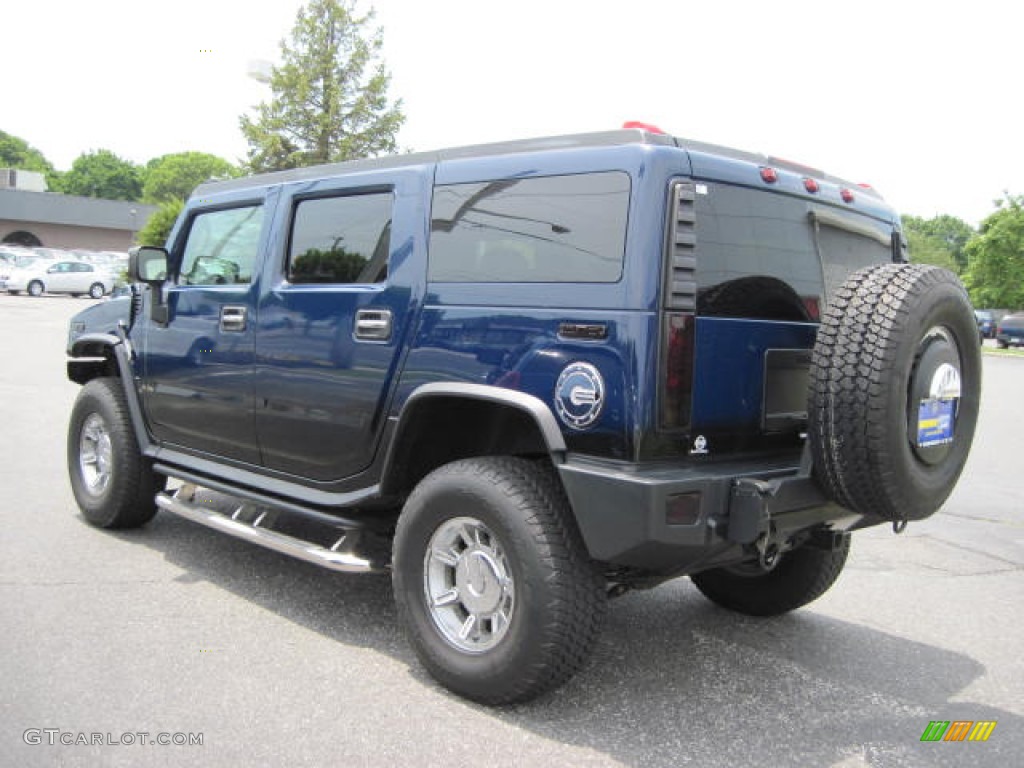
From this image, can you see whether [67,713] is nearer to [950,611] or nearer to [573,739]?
[573,739]

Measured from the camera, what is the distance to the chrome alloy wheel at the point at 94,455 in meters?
5.59

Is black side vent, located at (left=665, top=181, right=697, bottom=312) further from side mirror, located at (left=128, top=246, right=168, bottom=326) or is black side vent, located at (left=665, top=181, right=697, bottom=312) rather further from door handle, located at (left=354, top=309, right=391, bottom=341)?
side mirror, located at (left=128, top=246, right=168, bottom=326)

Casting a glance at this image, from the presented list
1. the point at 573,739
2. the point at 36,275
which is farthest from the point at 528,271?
the point at 36,275

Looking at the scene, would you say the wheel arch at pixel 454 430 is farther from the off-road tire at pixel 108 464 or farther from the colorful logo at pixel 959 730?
the off-road tire at pixel 108 464

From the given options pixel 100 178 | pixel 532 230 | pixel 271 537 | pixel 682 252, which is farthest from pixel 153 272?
pixel 100 178

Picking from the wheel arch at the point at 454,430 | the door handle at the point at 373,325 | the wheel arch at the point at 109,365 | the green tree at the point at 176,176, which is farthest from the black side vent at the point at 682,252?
the green tree at the point at 176,176

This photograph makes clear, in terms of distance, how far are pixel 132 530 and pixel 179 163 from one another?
134489 millimetres

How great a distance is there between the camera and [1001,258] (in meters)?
52.3

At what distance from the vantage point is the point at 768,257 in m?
3.50

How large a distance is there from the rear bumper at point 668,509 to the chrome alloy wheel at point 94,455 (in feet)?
11.7

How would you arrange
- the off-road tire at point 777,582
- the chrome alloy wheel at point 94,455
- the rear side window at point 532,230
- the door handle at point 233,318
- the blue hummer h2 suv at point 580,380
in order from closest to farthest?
the blue hummer h2 suv at point 580,380, the rear side window at point 532,230, the off-road tire at point 777,582, the door handle at point 233,318, the chrome alloy wheel at point 94,455

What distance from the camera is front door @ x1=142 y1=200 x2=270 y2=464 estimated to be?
15.0 feet

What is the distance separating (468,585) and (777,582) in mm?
1767

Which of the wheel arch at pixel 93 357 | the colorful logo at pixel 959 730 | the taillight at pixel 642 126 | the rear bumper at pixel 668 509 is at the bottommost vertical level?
the colorful logo at pixel 959 730
